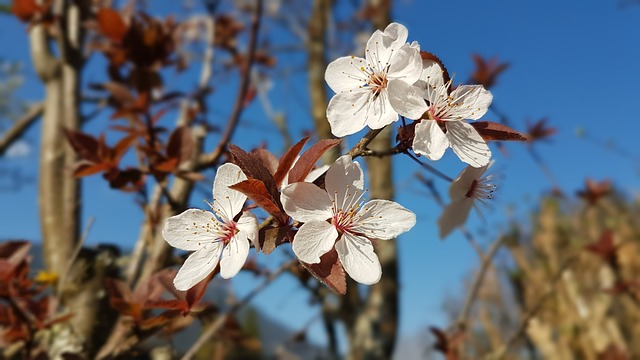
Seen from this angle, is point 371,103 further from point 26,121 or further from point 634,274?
point 634,274

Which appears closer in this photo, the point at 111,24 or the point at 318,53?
the point at 111,24

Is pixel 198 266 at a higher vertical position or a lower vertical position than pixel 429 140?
lower

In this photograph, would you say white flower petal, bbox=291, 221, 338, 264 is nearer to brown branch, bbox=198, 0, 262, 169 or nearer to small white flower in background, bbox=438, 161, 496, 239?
small white flower in background, bbox=438, 161, 496, 239

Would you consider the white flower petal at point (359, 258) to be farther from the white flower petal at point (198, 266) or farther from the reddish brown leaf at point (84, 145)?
the reddish brown leaf at point (84, 145)

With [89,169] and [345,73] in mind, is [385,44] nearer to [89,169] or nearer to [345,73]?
[345,73]

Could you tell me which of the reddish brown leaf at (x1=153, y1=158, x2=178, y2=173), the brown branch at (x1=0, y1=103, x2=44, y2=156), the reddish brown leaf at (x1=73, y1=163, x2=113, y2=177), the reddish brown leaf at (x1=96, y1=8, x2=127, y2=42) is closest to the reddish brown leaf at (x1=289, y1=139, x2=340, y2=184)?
the reddish brown leaf at (x1=153, y1=158, x2=178, y2=173)

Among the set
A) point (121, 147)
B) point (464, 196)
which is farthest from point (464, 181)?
point (121, 147)

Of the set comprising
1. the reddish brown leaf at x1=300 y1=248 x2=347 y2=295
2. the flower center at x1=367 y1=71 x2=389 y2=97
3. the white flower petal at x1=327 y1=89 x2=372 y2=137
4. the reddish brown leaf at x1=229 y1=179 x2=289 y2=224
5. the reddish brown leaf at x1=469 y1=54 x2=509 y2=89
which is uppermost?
the reddish brown leaf at x1=469 y1=54 x2=509 y2=89

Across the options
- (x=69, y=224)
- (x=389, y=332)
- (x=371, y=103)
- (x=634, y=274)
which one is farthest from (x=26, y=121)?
(x=634, y=274)
